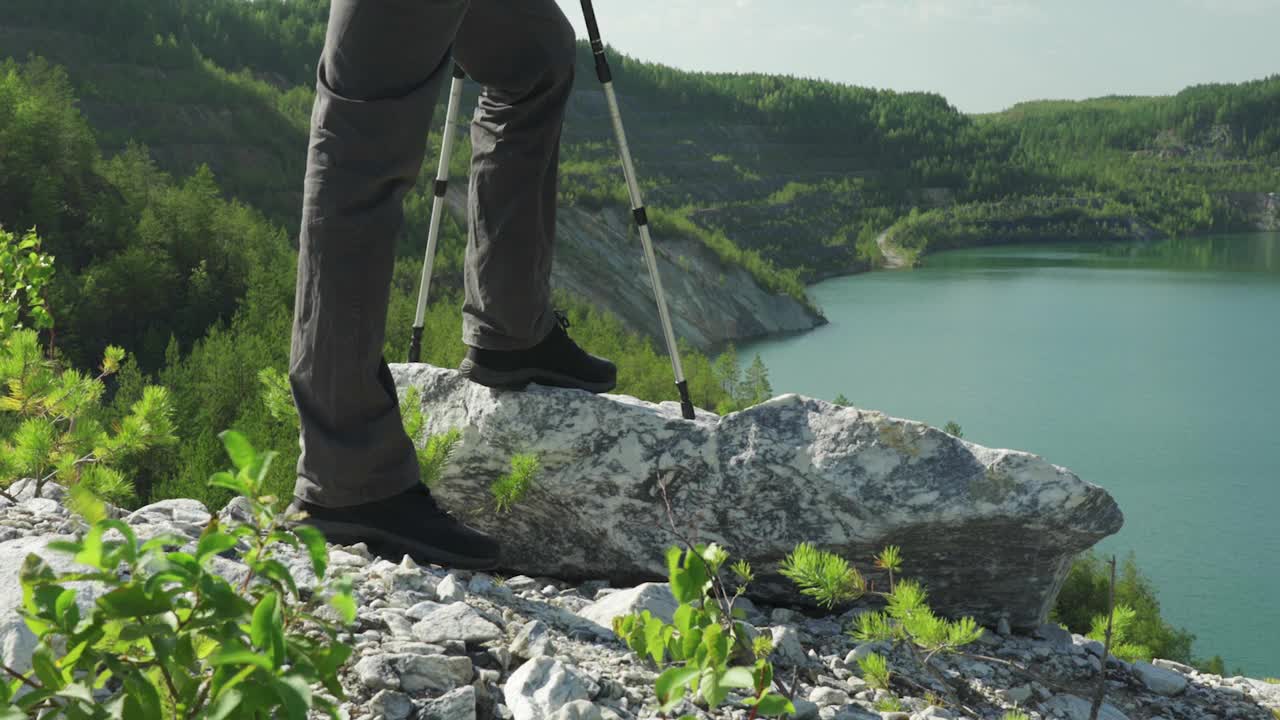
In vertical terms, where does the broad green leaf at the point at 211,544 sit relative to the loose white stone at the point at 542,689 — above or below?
above

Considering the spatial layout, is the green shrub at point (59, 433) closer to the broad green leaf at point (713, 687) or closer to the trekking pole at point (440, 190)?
the trekking pole at point (440, 190)

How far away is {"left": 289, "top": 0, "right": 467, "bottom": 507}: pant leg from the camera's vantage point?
2381 millimetres

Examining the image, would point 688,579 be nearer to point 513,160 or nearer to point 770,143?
point 513,160

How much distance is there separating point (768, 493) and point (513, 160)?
1.32 meters

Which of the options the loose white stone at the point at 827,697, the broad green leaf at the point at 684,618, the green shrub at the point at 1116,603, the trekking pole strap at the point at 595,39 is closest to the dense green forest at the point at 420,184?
the green shrub at the point at 1116,603

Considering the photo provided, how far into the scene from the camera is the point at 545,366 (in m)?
3.64

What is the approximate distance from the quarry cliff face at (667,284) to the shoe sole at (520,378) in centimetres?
2468

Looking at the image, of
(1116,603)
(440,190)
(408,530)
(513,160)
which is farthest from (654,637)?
(1116,603)

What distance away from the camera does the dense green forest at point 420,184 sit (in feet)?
37.1

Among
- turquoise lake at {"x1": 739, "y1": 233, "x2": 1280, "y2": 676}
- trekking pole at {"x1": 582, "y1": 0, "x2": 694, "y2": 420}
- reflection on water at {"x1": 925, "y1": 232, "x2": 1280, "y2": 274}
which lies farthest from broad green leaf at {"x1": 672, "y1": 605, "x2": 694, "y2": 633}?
reflection on water at {"x1": 925, "y1": 232, "x2": 1280, "y2": 274}

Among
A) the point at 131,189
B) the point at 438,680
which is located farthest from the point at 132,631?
the point at 131,189

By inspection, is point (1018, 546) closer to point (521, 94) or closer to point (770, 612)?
point (770, 612)

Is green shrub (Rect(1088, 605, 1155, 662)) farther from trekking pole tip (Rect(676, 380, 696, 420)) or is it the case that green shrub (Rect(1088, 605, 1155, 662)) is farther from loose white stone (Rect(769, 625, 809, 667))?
trekking pole tip (Rect(676, 380, 696, 420))

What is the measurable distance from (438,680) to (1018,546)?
212 centimetres
